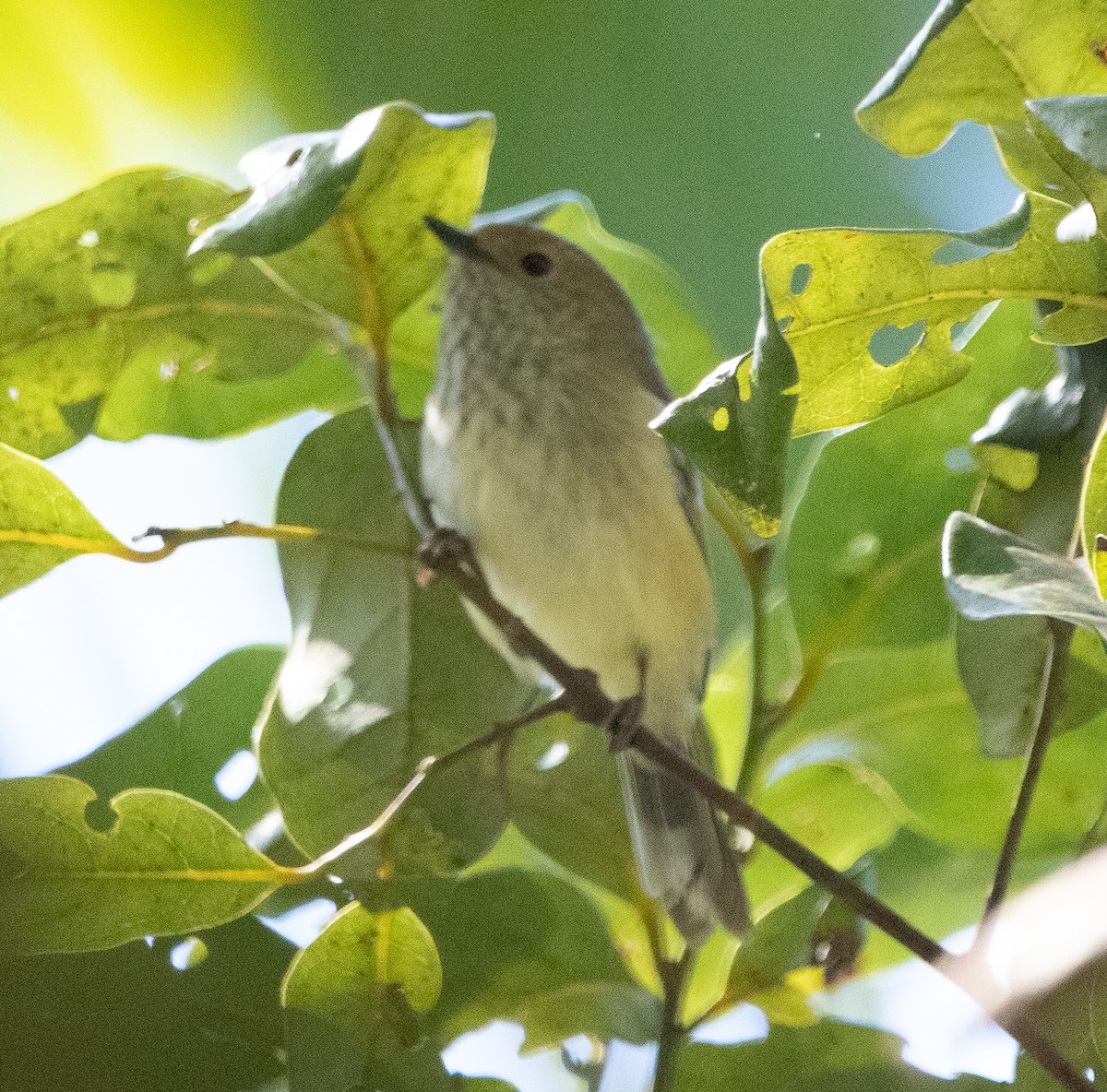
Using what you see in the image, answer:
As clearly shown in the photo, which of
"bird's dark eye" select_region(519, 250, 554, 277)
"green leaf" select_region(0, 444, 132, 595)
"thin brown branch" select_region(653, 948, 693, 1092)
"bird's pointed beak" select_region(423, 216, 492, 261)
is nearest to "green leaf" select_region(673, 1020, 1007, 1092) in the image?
"thin brown branch" select_region(653, 948, 693, 1092)

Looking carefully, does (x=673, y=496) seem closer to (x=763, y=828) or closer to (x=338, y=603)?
(x=338, y=603)

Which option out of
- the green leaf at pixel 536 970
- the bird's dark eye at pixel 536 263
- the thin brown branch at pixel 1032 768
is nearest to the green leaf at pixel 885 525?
the thin brown branch at pixel 1032 768

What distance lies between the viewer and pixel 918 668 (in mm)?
1146

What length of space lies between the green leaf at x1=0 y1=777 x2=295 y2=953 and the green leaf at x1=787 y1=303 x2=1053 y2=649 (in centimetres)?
50

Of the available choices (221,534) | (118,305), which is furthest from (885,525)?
(118,305)

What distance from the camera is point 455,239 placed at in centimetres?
117

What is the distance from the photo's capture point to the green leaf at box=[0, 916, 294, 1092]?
0.96 m

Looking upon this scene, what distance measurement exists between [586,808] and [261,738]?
273 mm

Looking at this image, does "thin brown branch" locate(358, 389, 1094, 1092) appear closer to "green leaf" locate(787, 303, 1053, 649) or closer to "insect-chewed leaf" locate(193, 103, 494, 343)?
"insect-chewed leaf" locate(193, 103, 494, 343)

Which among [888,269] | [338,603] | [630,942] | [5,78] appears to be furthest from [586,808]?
[5,78]

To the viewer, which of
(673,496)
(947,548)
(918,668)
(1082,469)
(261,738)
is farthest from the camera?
(673,496)

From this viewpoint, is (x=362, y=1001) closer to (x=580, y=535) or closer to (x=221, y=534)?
(x=221, y=534)

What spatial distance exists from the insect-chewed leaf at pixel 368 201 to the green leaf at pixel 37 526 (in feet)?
0.66

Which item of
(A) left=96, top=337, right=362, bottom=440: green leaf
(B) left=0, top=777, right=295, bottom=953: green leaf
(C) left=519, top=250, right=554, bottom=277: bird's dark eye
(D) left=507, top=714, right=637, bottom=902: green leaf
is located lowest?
(D) left=507, top=714, right=637, bottom=902: green leaf
